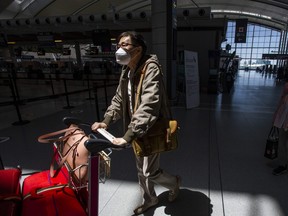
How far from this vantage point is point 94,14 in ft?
34.5

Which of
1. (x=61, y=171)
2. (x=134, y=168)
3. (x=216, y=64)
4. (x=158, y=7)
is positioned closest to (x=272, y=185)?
(x=134, y=168)

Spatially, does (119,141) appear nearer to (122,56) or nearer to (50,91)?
(122,56)

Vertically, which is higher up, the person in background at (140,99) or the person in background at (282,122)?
the person in background at (140,99)

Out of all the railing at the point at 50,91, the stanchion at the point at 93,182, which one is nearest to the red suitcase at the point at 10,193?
the stanchion at the point at 93,182

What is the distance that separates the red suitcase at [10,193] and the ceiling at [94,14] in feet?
29.0

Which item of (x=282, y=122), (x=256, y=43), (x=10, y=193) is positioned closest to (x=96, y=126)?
(x=10, y=193)

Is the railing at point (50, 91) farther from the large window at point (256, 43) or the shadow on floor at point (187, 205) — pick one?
the large window at point (256, 43)

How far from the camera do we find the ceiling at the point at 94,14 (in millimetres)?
9766

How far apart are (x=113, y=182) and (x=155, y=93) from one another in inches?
61.2

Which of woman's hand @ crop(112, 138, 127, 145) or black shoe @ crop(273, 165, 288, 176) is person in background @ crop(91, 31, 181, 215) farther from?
black shoe @ crop(273, 165, 288, 176)

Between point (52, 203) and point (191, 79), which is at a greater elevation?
point (191, 79)

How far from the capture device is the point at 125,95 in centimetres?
154

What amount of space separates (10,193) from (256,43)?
43.9 metres

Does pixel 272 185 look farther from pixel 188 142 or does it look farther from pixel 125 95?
pixel 125 95
